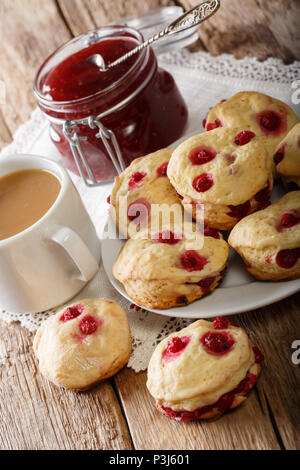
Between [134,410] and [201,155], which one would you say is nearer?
[134,410]

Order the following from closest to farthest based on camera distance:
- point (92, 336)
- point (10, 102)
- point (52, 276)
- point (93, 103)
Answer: point (92, 336)
point (52, 276)
point (93, 103)
point (10, 102)

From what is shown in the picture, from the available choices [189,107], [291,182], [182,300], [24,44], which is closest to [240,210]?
[291,182]

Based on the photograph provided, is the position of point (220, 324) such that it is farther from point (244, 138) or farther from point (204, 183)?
point (244, 138)

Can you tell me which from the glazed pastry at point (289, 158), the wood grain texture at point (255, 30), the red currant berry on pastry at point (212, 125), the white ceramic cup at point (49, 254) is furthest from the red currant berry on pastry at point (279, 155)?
the wood grain texture at point (255, 30)

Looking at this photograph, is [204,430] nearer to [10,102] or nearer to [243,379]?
[243,379]

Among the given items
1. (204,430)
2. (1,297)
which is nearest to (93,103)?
(1,297)

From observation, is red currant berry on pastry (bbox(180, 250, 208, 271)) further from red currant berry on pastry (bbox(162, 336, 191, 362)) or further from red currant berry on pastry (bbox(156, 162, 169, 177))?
red currant berry on pastry (bbox(156, 162, 169, 177))

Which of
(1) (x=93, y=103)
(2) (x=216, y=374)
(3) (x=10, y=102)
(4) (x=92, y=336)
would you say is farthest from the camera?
(3) (x=10, y=102)

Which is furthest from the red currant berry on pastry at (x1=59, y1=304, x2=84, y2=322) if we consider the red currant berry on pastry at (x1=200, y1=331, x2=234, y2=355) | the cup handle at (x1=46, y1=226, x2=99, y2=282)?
the red currant berry on pastry at (x1=200, y1=331, x2=234, y2=355)
